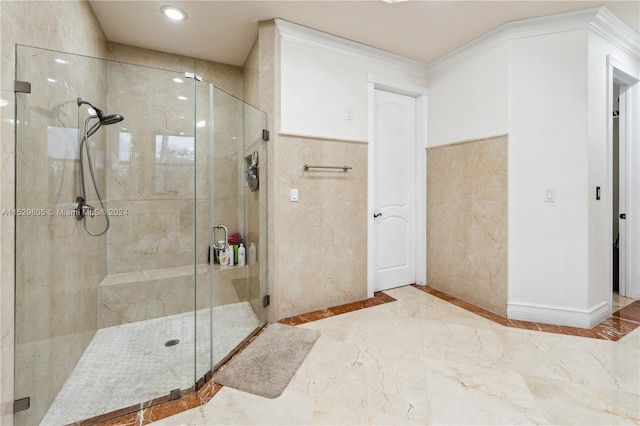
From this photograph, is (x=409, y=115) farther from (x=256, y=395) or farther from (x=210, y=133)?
(x=256, y=395)

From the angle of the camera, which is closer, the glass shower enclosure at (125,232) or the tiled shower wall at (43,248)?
the tiled shower wall at (43,248)

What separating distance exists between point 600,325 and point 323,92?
10.1ft

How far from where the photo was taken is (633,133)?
288 cm

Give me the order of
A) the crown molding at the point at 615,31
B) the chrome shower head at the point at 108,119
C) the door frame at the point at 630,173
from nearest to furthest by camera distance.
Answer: the chrome shower head at the point at 108,119 < the crown molding at the point at 615,31 < the door frame at the point at 630,173

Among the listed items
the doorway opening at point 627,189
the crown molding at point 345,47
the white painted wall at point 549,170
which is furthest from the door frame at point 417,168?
the doorway opening at point 627,189

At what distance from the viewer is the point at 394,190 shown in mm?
3309

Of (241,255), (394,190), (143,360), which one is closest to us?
(143,360)

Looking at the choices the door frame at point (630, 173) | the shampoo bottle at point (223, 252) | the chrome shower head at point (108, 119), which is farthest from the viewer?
the door frame at point (630, 173)

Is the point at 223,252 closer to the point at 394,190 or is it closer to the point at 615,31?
the point at 394,190

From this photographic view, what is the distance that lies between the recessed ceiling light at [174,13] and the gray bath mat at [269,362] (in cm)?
267

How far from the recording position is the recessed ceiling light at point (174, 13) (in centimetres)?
228

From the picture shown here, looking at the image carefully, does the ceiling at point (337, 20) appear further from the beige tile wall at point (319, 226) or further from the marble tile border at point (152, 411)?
the marble tile border at point (152, 411)

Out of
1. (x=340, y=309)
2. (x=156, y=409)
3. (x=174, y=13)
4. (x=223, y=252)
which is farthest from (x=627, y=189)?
(x=174, y=13)

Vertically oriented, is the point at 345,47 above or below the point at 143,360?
above
